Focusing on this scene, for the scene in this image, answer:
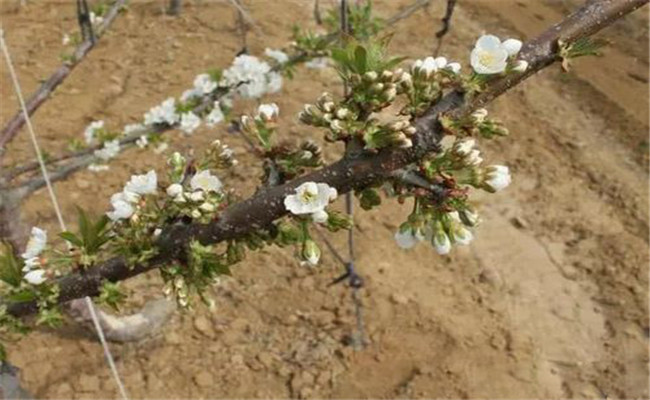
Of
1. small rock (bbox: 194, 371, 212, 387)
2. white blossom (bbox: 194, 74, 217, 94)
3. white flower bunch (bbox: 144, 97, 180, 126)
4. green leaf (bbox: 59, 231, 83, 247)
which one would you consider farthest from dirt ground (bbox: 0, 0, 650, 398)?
green leaf (bbox: 59, 231, 83, 247)

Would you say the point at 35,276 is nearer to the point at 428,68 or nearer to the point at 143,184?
the point at 143,184

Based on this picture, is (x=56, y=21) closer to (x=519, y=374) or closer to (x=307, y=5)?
(x=307, y=5)

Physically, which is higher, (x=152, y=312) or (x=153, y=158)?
(x=152, y=312)

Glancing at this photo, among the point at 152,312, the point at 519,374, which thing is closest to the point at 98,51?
the point at 152,312

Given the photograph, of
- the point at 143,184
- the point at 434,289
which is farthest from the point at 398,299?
the point at 143,184

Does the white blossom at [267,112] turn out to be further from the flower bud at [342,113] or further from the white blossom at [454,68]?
the white blossom at [454,68]

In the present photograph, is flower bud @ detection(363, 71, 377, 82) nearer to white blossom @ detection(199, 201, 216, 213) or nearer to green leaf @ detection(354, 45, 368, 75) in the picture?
green leaf @ detection(354, 45, 368, 75)

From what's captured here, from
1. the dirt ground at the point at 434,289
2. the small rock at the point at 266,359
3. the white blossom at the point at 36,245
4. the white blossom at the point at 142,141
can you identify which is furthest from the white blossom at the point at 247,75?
the white blossom at the point at 36,245
